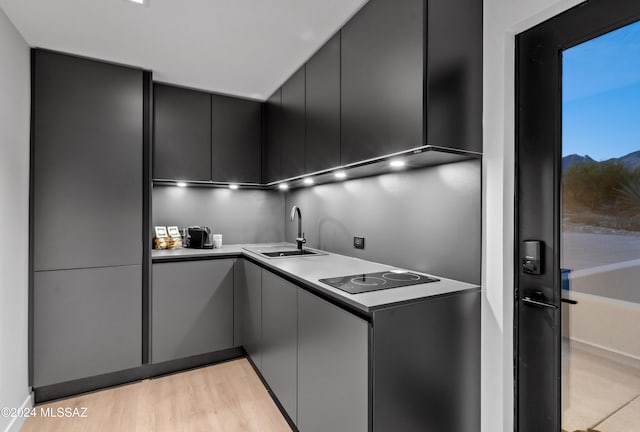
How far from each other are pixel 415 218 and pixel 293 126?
4.05 feet

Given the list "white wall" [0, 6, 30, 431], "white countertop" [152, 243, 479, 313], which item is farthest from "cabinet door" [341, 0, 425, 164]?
"white wall" [0, 6, 30, 431]

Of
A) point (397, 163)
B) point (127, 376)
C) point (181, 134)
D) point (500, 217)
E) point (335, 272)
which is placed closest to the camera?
point (500, 217)

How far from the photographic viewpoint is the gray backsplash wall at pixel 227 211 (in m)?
2.97

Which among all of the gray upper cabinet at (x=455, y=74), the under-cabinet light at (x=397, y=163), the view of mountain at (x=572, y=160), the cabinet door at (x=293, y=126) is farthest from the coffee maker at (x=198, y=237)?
the view of mountain at (x=572, y=160)

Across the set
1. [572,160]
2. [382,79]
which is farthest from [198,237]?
[572,160]

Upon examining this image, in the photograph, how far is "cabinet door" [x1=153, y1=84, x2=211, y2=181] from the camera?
2686mm

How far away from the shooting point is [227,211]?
324cm

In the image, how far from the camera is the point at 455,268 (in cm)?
160

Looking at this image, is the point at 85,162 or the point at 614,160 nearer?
the point at 614,160

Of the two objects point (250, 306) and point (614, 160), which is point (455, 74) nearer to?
point (614, 160)

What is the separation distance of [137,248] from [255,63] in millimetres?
1679

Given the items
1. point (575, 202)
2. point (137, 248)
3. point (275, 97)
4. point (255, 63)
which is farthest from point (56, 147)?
point (575, 202)

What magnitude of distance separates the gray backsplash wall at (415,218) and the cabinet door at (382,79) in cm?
40

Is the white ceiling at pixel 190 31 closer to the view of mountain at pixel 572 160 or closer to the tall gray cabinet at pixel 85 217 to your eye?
the tall gray cabinet at pixel 85 217
